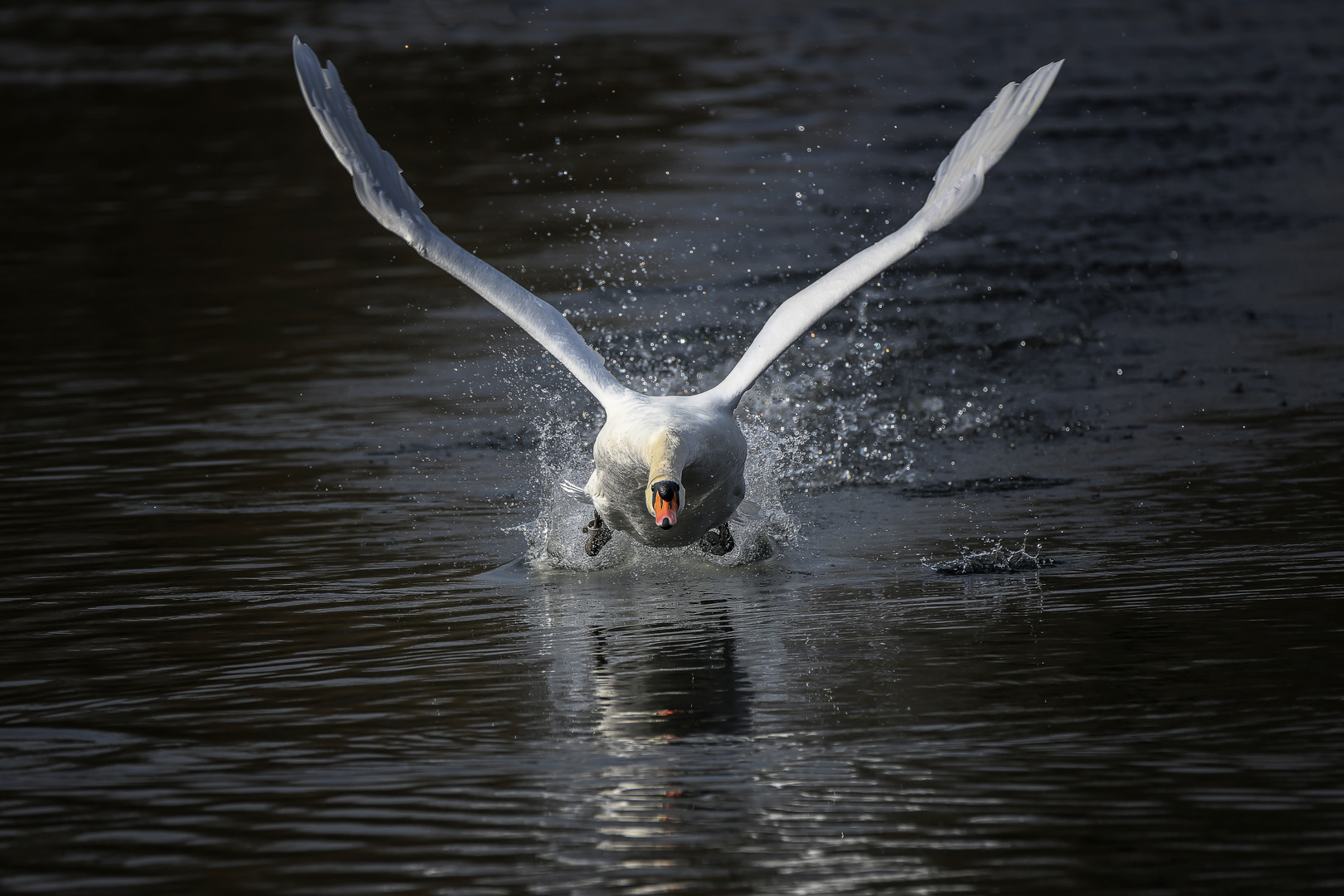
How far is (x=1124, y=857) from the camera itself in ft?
18.2

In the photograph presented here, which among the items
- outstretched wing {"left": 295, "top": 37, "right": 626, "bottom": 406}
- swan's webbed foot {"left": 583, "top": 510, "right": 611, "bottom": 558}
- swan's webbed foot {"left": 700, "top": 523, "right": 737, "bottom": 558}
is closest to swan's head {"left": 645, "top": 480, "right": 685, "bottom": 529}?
swan's webbed foot {"left": 700, "top": 523, "right": 737, "bottom": 558}

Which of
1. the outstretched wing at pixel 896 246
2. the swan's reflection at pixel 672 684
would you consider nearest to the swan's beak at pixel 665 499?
the swan's reflection at pixel 672 684

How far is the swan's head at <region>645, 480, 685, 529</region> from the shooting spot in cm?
830

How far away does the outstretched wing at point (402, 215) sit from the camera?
10328mm

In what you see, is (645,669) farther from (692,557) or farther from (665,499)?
(692,557)

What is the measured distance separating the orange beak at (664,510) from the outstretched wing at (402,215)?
1.99 m

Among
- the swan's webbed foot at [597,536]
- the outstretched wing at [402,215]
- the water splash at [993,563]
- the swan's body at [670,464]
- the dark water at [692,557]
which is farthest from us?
the outstretched wing at [402,215]

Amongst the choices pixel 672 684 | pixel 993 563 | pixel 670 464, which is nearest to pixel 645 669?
pixel 672 684

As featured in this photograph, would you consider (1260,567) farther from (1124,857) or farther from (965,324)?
(965,324)

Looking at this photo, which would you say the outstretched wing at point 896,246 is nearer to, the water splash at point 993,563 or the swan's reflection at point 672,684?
the water splash at point 993,563

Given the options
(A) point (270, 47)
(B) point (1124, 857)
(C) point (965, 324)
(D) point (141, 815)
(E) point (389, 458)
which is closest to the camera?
(B) point (1124, 857)

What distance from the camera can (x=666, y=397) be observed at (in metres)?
9.72

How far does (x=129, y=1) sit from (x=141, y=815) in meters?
42.8

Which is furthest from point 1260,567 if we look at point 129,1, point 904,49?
point 129,1
